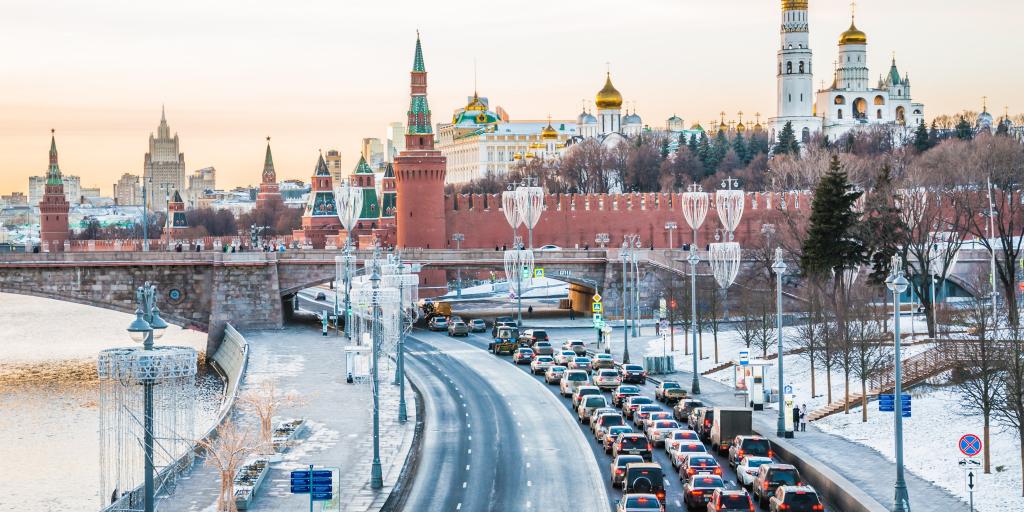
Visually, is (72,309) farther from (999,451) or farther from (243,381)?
(999,451)

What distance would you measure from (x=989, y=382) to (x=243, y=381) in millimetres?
28263

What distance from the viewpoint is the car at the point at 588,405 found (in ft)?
140

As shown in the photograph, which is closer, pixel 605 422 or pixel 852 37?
pixel 605 422

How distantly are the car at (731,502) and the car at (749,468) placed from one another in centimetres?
312

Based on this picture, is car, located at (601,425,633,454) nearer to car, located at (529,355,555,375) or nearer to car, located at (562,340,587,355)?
car, located at (529,355,555,375)

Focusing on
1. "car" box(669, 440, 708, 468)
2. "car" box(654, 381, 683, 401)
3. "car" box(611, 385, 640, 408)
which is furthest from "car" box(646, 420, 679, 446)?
"car" box(654, 381, 683, 401)

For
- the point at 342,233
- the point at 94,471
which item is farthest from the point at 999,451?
the point at 342,233

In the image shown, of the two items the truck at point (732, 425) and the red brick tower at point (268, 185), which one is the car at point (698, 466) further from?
the red brick tower at point (268, 185)

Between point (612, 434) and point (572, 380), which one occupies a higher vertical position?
point (572, 380)

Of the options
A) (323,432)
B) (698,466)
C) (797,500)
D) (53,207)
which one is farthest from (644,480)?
(53,207)

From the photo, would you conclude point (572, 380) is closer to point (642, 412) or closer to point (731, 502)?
point (642, 412)

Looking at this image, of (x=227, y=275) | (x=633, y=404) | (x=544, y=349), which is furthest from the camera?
(x=227, y=275)

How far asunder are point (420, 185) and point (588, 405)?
5736 centimetres

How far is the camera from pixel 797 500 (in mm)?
28641
